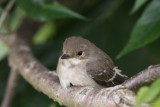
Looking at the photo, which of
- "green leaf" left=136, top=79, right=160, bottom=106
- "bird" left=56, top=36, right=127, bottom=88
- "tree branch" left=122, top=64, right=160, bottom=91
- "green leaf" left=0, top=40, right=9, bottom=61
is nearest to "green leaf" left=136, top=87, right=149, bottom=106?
"green leaf" left=136, top=79, right=160, bottom=106

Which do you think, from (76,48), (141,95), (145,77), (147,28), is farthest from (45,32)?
(141,95)

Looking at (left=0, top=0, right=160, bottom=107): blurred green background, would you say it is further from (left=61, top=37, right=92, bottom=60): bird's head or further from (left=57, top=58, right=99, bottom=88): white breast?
(left=57, top=58, right=99, bottom=88): white breast

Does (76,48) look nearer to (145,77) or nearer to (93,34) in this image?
(93,34)

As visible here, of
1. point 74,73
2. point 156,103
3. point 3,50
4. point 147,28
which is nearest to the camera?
point 156,103

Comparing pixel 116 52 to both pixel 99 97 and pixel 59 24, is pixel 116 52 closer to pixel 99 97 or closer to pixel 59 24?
pixel 59 24

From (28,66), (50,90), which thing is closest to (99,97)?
(50,90)

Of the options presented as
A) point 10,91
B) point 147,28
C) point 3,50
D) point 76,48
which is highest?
point 147,28

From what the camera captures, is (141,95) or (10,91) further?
(10,91)
